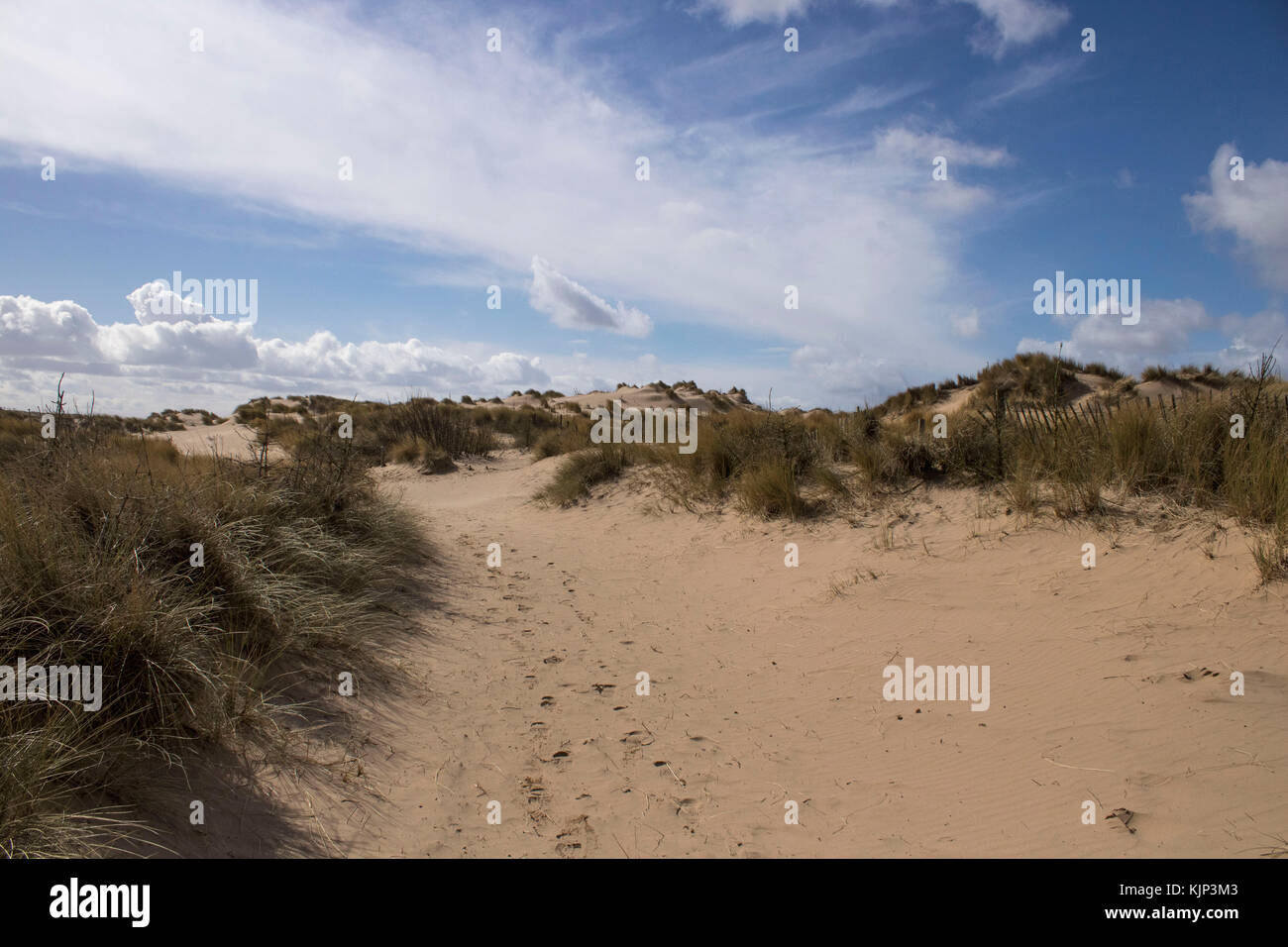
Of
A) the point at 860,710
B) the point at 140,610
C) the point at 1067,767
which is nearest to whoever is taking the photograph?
the point at 140,610

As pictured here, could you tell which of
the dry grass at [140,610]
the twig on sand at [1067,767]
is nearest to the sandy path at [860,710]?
the twig on sand at [1067,767]

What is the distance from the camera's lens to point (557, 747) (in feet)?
13.8

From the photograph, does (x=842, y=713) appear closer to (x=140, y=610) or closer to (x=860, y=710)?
(x=860, y=710)

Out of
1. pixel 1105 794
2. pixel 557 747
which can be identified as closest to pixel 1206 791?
pixel 1105 794

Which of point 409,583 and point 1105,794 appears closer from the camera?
point 1105,794

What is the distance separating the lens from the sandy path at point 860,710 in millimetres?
3254

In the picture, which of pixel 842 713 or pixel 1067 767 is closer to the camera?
pixel 1067 767

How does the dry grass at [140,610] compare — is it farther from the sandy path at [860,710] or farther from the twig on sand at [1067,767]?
the twig on sand at [1067,767]

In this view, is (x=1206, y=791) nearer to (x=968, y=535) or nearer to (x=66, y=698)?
(x=968, y=535)

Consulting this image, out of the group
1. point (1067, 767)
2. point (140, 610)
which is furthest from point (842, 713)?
point (140, 610)

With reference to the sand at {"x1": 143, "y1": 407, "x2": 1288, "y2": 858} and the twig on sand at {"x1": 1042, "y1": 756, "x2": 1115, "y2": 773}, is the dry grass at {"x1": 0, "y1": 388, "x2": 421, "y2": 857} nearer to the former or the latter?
the sand at {"x1": 143, "y1": 407, "x2": 1288, "y2": 858}

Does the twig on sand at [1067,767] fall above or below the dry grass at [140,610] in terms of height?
below

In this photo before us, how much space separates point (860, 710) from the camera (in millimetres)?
4691
